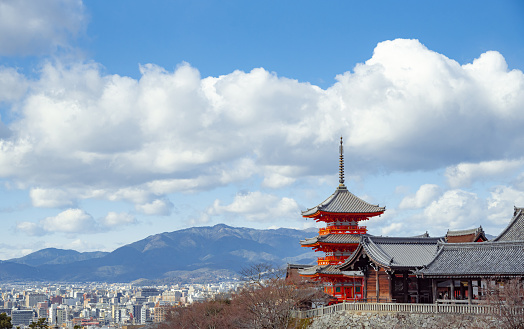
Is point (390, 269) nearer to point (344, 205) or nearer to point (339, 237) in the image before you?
point (339, 237)

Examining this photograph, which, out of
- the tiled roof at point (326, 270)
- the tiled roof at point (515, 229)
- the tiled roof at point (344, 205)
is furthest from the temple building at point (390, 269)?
the tiled roof at point (344, 205)

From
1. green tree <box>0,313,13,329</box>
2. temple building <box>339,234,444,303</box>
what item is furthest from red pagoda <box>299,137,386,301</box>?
green tree <box>0,313,13,329</box>

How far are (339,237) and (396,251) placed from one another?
7494mm

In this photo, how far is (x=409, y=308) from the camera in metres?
40.0

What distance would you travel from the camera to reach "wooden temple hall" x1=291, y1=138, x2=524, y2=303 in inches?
1564

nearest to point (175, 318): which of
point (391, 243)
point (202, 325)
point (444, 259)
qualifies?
point (202, 325)

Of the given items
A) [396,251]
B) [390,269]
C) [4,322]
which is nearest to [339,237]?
[396,251]

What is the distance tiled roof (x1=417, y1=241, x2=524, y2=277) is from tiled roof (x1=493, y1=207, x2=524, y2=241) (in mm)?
4579

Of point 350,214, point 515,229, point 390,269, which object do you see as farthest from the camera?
point 350,214

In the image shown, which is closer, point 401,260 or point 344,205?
point 401,260

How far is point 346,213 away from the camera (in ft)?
174

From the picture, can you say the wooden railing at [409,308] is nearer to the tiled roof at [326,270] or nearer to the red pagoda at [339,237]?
the tiled roof at [326,270]

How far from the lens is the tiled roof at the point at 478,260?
38.5 metres

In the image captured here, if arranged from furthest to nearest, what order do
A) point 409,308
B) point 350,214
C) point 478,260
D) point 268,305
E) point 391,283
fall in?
point 350,214
point 268,305
point 391,283
point 478,260
point 409,308
